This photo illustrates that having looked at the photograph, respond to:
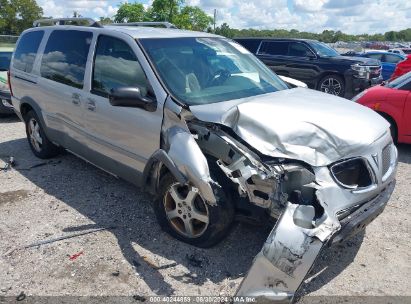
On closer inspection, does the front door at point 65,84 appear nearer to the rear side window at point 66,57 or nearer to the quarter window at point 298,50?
the rear side window at point 66,57

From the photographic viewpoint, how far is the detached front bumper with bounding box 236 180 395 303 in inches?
103

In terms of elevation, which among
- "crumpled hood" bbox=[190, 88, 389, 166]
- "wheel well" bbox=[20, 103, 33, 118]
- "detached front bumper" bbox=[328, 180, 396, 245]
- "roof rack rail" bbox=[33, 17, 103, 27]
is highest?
"roof rack rail" bbox=[33, 17, 103, 27]

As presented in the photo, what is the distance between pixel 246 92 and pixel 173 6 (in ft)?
72.4

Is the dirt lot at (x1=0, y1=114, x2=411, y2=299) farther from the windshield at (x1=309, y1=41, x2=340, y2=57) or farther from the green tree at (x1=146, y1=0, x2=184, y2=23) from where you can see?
the green tree at (x1=146, y1=0, x2=184, y2=23)

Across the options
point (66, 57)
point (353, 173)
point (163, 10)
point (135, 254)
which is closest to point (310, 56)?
point (66, 57)

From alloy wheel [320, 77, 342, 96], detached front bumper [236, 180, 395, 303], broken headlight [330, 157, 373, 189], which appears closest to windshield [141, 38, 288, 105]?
broken headlight [330, 157, 373, 189]

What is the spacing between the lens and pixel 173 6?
24344mm

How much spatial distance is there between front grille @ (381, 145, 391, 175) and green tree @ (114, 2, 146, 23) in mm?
24105

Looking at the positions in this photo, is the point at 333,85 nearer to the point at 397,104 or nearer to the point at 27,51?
the point at 397,104

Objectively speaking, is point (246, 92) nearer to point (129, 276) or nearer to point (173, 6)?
point (129, 276)

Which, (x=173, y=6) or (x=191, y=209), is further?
(x=173, y=6)

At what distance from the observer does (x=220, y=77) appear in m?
4.09

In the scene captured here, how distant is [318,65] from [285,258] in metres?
9.87

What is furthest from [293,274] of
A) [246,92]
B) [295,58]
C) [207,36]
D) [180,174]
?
[295,58]
